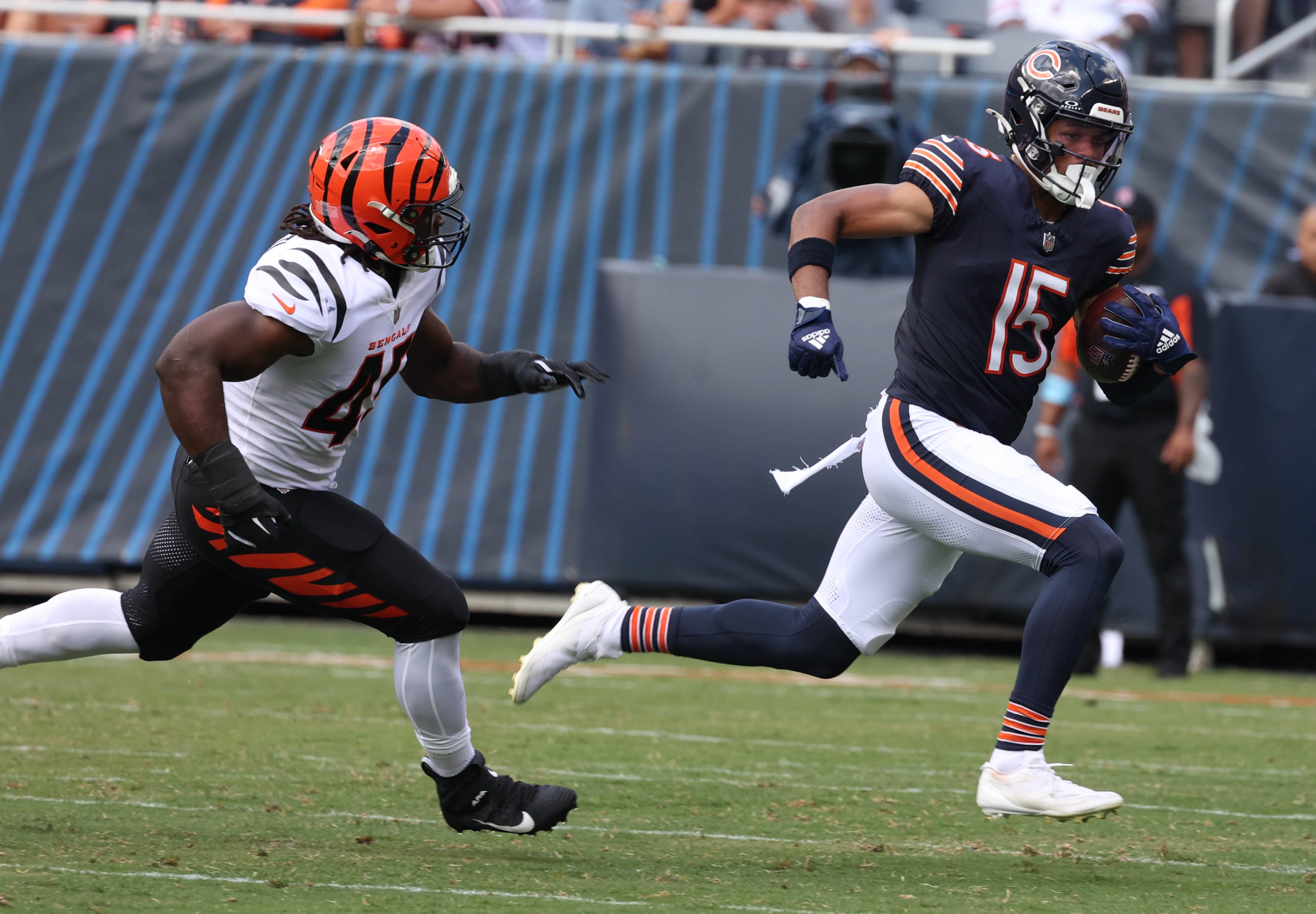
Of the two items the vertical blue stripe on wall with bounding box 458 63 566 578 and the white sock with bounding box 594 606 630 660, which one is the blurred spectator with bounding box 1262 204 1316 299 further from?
the white sock with bounding box 594 606 630 660

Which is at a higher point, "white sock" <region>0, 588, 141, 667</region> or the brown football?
the brown football

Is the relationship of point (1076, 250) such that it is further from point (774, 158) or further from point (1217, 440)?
point (774, 158)

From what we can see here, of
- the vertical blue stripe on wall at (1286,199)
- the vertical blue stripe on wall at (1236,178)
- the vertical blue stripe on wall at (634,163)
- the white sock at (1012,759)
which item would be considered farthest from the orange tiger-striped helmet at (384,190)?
the vertical blue stripe on wall at (1286,199)

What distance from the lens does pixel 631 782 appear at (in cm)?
476

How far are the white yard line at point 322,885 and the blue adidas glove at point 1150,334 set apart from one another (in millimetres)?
1795

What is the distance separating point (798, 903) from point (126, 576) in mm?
6410

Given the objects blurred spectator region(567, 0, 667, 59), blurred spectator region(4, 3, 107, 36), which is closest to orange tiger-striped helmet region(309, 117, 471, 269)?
blurred spectator region(567, 0, 667, 59)

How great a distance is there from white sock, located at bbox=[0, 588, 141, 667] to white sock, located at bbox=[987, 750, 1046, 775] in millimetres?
1948

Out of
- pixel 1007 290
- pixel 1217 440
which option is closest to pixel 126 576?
pixel 1217 440

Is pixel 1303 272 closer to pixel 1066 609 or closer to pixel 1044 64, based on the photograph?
pixel 1044 64

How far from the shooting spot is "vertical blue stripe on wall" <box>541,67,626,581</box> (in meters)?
8.69

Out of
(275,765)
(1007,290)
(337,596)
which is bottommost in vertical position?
(275,765)

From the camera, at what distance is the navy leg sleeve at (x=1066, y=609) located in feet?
12.0

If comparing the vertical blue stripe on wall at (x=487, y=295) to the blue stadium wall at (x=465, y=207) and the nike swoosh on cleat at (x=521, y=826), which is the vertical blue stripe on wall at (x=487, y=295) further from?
the nike swoosh on cleat at (x=521, y=826)
